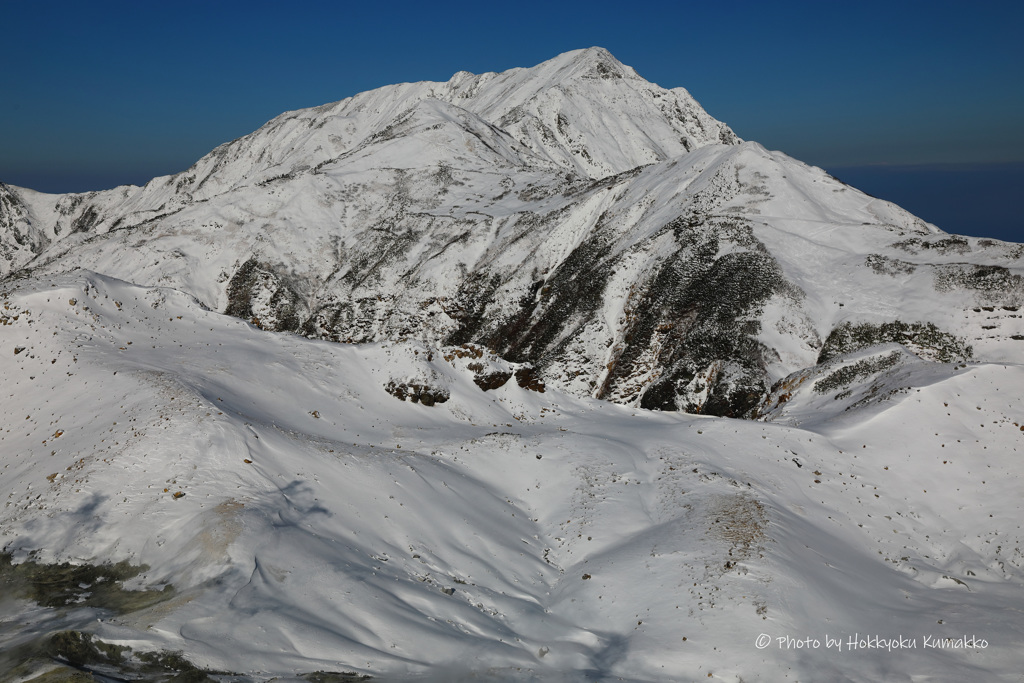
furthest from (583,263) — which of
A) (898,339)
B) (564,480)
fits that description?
(564,480)

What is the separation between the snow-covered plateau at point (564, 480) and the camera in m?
12.6

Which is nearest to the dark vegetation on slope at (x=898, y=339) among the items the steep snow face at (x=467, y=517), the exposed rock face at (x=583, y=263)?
the exposed rock face at (x=583, y=263)

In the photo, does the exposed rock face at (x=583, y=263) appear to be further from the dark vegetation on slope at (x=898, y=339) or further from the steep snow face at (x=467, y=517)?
the steep snow face at (x=467, y=517)

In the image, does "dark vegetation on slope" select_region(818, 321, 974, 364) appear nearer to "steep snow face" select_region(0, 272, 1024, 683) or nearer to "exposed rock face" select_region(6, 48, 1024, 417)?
"exposed rock face" select_region(6, 48, 1024, 417)

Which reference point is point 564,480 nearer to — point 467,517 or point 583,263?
point 467,517

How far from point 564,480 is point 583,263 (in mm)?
38509

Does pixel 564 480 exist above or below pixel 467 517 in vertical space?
above

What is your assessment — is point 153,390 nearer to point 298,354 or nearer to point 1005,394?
point 298,354

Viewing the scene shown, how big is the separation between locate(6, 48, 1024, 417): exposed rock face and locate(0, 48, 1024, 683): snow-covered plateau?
0.39 meters

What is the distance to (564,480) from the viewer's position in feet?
72.8

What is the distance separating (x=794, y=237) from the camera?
1993 inches

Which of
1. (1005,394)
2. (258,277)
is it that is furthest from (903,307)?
(258,277)

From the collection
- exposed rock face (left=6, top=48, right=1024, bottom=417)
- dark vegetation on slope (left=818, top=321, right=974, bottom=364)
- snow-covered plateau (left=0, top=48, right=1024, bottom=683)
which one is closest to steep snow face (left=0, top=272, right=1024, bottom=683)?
snow-covered plateau (left=0, top=48, right=1024, bottom=683)

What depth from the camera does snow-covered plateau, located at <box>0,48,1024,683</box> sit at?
12594 mm
